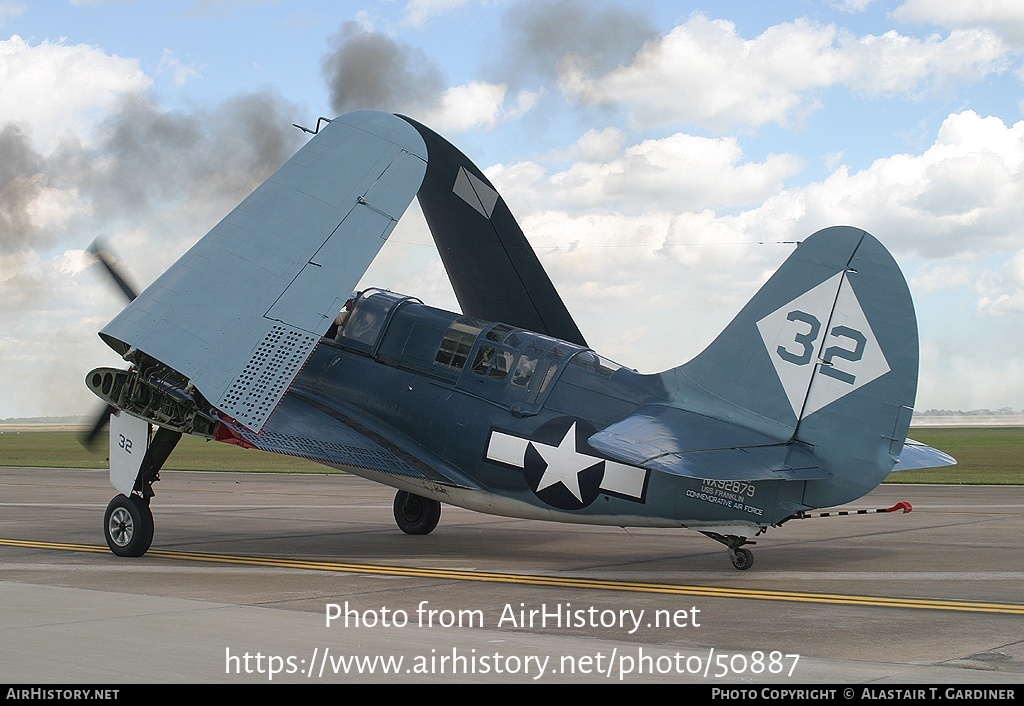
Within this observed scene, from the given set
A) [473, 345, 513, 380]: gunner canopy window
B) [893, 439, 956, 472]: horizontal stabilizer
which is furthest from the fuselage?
[893, 439, 956, 472]: horizontal stabilizer

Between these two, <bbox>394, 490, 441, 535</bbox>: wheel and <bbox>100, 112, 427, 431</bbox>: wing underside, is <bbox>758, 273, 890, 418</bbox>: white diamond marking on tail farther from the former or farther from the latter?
<bbox>394, 490, 441, 535</bbox>: wheel

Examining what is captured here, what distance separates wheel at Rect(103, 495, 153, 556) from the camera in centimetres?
1423

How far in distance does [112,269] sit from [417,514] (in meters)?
6.50

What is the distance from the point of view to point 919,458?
14.7 meters

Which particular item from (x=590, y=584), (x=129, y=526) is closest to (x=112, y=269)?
(x=129, y=526)

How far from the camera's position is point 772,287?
41.5 ft

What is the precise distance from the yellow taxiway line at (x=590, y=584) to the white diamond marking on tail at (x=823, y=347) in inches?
90.2

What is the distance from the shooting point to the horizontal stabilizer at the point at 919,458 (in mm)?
14273

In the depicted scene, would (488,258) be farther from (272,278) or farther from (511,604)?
(511,604)

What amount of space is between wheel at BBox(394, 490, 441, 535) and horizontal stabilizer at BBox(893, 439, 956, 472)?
24.5 ft

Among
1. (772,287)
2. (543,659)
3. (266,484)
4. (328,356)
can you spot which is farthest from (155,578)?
(266,484)

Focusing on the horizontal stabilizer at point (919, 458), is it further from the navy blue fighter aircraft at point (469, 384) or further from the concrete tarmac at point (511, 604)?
the concrete tarmac at point (511, 604)

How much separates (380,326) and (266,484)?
18852 millimetres

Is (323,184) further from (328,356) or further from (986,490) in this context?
(986,490)
